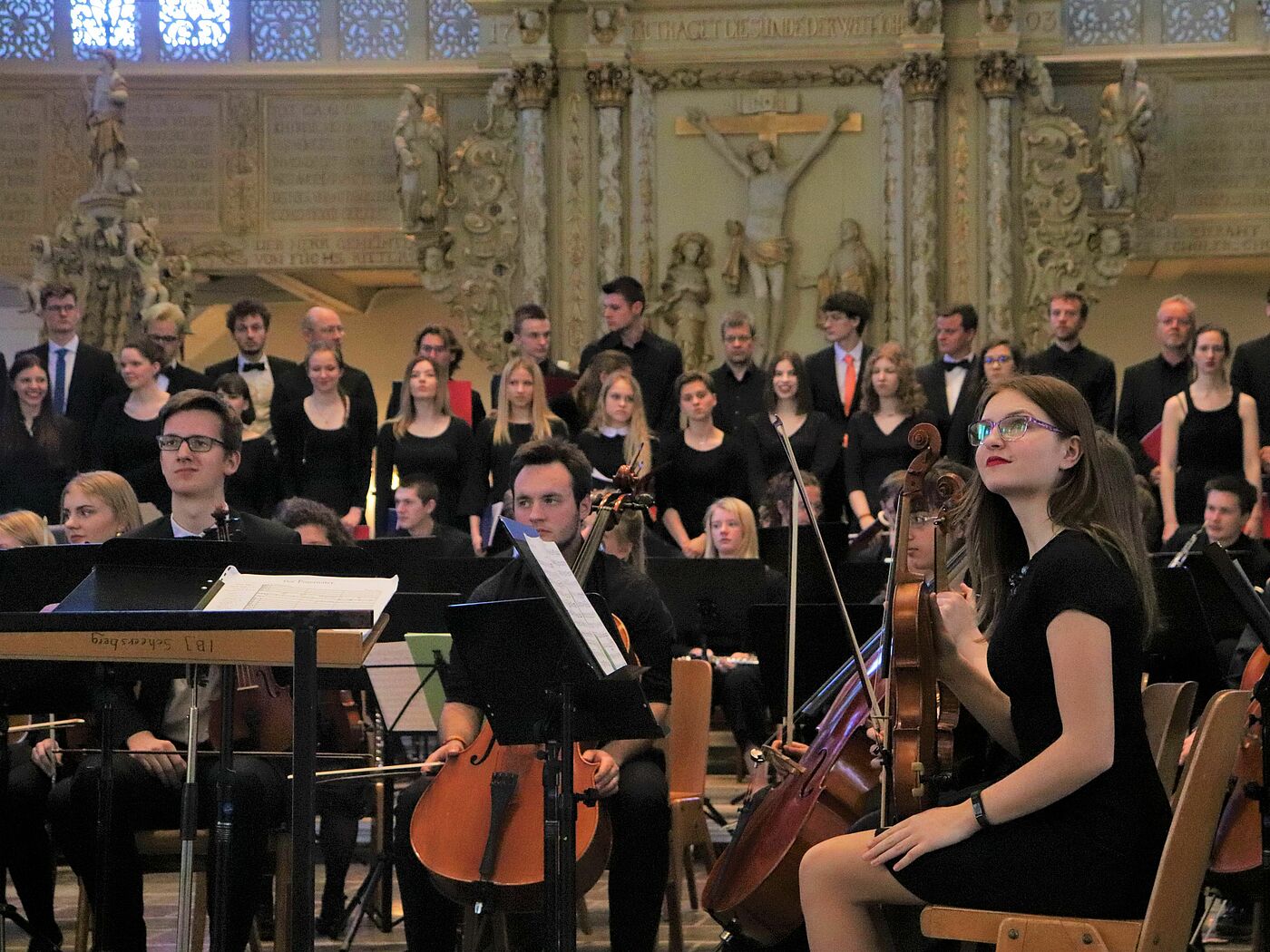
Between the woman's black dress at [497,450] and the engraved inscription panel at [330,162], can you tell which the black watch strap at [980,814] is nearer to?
the woman's black dress at [497,450]

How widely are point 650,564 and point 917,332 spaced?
5.93 m

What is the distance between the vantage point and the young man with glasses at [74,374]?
8016 millimetres

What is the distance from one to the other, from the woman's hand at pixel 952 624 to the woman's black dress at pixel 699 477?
15.0 ft

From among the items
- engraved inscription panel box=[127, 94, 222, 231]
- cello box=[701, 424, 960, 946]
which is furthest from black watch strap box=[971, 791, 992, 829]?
engraved inscription panel box=[127, 94, 222, 231]

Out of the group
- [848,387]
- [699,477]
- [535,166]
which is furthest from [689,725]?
[535,166]

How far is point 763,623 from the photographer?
5.29m

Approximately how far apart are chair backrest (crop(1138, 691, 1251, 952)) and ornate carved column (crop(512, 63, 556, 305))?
962 centimetres

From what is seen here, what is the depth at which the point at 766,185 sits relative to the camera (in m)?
12.3

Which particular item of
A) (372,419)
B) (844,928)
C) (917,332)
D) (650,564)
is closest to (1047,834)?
(844,928)

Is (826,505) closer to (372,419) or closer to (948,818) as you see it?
(372,419)

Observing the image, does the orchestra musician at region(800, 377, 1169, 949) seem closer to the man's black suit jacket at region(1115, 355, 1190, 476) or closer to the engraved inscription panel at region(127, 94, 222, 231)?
the man's black suit jacket at region(1115, 355, 1190, 476)

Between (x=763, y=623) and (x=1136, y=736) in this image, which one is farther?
(x=763, y=623)

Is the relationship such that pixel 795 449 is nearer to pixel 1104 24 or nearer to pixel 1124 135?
pixel 1124 135

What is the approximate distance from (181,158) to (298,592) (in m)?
10.6
